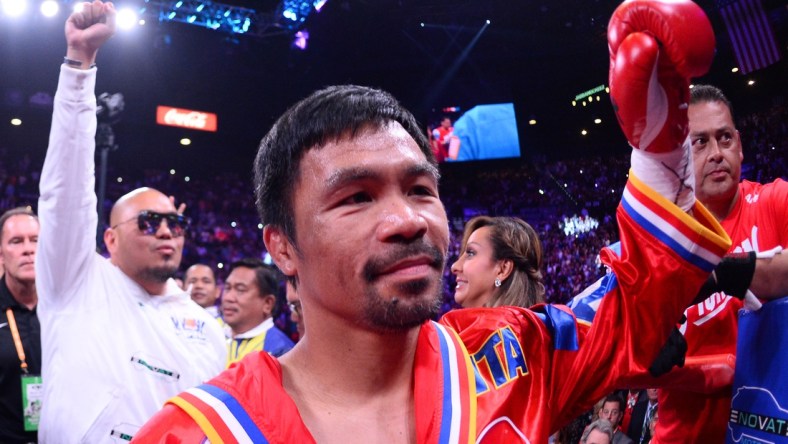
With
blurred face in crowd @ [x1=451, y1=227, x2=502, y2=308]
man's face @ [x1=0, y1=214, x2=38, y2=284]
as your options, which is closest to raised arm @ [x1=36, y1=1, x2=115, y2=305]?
man's face @ [x1=0, y1=214, x2=38, y2=284]

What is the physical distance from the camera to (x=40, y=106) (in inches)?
559

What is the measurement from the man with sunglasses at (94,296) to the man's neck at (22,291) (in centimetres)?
56

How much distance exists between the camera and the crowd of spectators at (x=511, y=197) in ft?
29.8

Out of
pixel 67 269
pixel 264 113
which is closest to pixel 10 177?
pixel 264 113

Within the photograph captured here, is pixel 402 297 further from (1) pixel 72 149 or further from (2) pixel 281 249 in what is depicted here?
(1) pixel 72 149

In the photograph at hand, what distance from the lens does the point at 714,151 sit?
6.53ft

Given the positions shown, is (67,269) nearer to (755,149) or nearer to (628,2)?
(628,2)

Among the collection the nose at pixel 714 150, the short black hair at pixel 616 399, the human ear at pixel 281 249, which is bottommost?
the short black hair at pixel 616 399

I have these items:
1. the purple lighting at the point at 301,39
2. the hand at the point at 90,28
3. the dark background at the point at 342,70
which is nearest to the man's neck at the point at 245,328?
the hand at the point at 90,28

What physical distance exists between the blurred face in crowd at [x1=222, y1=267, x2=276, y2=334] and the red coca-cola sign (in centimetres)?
1117

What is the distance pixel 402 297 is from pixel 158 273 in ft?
6.95

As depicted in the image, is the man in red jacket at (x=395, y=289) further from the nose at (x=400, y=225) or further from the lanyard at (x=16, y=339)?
the lanyard at (x=16, y=339)

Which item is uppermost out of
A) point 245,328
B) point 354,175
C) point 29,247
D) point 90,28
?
point 90,28

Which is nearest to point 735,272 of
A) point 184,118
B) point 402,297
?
point 402,297
